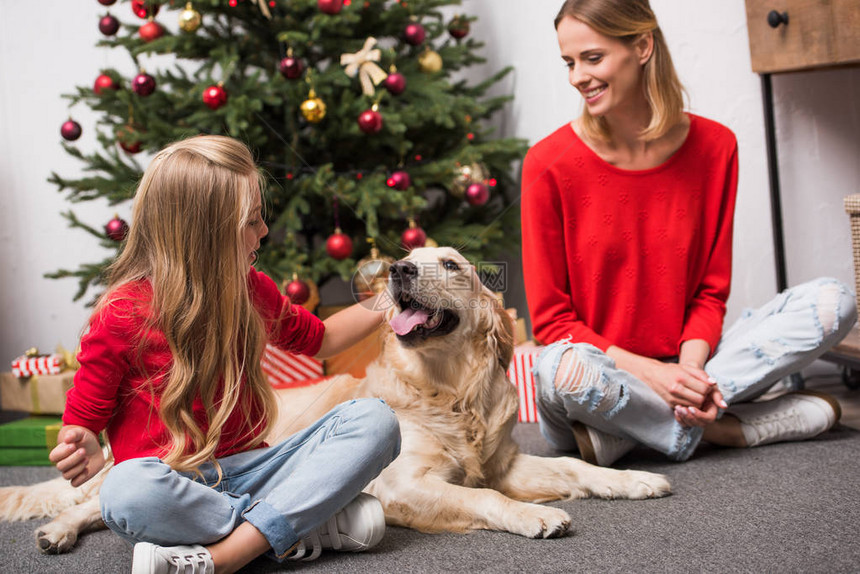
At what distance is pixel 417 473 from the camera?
1.46 m

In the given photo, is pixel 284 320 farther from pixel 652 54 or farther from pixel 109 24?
pixel 109 24

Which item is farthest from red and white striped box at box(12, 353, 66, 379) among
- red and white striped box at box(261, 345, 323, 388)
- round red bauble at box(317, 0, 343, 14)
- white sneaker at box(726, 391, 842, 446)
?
white sneaker at box(726, 391, 842, 446)

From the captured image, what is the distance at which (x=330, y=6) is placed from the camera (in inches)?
96.6

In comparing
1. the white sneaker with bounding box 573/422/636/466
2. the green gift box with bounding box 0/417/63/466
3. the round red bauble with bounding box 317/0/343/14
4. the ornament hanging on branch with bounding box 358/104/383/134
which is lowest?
the white sneaker with bounding box 573/422/636/466

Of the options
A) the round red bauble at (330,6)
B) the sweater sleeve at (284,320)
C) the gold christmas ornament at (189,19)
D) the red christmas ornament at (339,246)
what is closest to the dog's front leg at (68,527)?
the sweater sleeve at (284,320)

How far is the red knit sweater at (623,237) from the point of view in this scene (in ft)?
5.84

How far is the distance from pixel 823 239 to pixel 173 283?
2.14 meters

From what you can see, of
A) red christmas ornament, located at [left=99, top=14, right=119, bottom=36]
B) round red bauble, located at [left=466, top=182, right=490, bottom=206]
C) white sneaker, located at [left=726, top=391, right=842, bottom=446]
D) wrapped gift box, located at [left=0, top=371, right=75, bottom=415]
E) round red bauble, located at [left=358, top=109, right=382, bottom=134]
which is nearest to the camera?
white sneaker, located at [left=726, top=391, right=842, bottom=446]

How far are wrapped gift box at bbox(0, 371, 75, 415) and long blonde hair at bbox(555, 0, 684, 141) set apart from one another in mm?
1692

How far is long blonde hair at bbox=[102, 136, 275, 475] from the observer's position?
1.26 metres

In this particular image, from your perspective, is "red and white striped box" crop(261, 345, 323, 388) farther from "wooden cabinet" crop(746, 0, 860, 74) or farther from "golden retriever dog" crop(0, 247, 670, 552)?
"wooden cabinet" crop(746, 0, 860, 74)

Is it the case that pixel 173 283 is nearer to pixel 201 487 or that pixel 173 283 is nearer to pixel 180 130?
pixel 201 487

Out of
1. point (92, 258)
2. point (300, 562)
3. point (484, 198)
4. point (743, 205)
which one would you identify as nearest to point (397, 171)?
point (484, 198)

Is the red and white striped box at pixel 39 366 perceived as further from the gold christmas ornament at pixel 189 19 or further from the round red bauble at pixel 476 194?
the round red bauble at pixel 476 194
